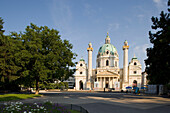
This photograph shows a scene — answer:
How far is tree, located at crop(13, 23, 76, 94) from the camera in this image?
30719 millimetres

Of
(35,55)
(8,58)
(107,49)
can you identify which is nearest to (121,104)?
(35,55)

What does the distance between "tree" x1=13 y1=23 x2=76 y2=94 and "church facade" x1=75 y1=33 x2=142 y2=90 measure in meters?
55.9

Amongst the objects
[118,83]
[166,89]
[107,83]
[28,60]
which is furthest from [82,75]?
[28,60]

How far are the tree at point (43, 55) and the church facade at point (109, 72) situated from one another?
55.9 metres

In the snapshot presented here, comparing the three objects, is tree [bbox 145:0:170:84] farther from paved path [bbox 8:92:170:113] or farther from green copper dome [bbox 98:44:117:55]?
green copper dome [bbox 98:44:117:55]

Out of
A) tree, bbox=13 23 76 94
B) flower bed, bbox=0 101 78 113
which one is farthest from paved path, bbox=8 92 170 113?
tree, bbox=13 23 76 94

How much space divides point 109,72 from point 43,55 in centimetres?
6694

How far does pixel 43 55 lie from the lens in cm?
3247

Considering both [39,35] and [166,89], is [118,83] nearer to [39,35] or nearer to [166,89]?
[166,89]

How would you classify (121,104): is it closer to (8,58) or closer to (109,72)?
(8,58)

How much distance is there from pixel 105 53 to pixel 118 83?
2175 cm

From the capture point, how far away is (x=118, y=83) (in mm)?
91062

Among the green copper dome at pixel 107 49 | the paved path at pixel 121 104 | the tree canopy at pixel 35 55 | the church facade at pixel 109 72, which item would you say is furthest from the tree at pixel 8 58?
the green copper dome at pixel 107 49

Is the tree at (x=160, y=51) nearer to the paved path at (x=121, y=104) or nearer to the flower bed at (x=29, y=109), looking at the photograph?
the paved path at (x=121, y=104)
